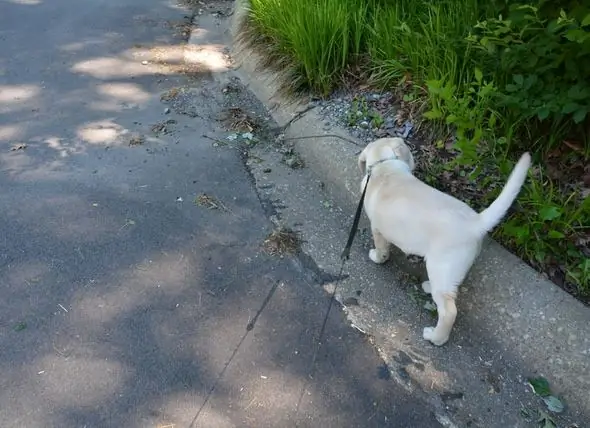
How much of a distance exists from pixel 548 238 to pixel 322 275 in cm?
123

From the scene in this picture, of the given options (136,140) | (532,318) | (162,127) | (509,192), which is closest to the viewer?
(509,192)

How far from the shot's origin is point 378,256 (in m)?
3.11

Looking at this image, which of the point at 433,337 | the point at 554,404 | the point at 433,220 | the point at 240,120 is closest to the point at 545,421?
the point at 554,404

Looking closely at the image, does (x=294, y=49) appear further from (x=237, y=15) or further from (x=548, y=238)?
(x=548, y=238)

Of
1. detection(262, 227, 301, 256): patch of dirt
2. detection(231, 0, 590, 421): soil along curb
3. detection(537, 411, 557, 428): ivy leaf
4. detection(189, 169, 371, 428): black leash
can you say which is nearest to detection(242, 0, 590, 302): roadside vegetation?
detection(231, 0, 590, 421): soil along curb

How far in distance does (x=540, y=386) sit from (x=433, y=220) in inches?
36.0

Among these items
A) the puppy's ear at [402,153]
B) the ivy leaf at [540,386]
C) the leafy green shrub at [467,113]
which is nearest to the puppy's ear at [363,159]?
the puppy's ear at [402,153]

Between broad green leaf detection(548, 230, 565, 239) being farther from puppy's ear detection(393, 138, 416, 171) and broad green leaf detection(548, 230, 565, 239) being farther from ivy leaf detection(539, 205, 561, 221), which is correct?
puppy's ear detection(393, 138, 416, 171)

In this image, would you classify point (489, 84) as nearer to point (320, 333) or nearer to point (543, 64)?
point (543, 64)

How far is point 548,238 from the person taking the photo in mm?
2744

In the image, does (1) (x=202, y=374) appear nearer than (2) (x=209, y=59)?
Yes

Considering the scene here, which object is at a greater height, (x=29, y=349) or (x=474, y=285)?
(x=474, y=285)

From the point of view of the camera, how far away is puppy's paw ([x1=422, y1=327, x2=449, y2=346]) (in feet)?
8.66

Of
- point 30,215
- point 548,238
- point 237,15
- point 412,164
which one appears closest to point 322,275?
point 412,164
